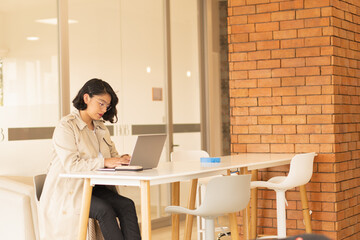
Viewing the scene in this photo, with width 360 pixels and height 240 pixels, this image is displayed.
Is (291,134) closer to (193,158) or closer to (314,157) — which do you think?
(314,157)

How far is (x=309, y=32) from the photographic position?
5254 millimetres

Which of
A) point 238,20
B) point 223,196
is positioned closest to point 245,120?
point 238,20

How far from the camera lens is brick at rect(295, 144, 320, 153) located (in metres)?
5.23

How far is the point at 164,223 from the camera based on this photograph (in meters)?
6.62

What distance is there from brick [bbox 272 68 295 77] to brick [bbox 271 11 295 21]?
440mm

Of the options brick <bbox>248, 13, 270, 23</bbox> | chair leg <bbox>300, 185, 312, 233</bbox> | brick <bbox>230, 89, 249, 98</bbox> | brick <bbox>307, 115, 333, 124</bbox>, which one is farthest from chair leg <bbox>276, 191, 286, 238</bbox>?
brick <bbox>248, 13, 270, 23</bbox>

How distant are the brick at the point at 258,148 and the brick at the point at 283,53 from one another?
0.78 meters

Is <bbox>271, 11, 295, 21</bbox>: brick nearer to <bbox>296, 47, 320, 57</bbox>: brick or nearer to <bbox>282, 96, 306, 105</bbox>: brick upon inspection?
<bbox>296, 47, 320, 57</bbox>: brick

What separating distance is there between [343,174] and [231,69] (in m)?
1.35

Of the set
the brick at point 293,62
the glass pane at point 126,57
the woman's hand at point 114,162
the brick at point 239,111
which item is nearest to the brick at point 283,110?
the brick at point 239,111

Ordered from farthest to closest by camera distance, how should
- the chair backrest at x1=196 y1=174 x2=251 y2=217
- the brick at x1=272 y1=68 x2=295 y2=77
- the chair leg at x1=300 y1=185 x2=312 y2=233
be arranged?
1. the brick at x1=272 y1=68 x2=295 y2=77
2. the chair leg at x1=300 y1=185 x2=312 y2=233
3. the chair backrest at x1=196 y1=174 x2=251 y2=217

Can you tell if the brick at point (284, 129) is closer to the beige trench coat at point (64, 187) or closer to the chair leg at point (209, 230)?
the chair leg at point (209, 230)

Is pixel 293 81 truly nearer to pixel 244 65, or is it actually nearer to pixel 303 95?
pixel 303 95

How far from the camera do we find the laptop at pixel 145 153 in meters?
3.70
